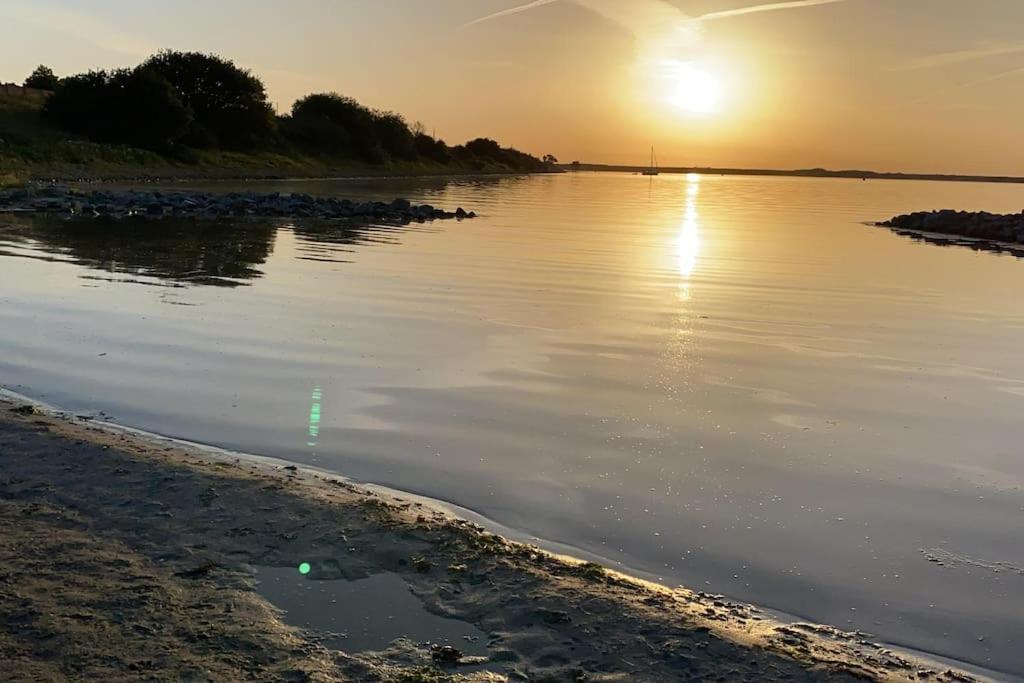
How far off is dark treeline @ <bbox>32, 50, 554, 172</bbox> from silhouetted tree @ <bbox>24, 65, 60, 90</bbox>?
134 millimetres

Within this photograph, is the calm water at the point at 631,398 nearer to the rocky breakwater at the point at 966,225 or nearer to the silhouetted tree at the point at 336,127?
the rocky breakwater at the point at 966,225

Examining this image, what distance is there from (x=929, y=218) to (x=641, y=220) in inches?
587

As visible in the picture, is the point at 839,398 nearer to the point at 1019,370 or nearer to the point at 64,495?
the point at 1019,370

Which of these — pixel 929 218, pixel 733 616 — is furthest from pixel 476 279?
pixel 929 218

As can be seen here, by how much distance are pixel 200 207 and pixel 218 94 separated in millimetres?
55060

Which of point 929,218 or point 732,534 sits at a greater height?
point 929,218

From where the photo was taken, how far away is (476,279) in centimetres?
1662

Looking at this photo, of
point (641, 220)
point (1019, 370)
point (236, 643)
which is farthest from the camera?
point (641, 220)

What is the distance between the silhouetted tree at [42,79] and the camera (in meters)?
79.6

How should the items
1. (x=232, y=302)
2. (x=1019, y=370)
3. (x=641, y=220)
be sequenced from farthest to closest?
(x=641, y=220), (x=232, y=302), (x=1019, y=370)

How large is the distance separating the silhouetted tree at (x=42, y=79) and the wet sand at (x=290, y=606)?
288 ft

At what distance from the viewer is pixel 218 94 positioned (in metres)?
79.0

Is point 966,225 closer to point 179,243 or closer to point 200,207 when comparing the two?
point 200,207

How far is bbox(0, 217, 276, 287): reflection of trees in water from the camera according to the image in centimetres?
1590
